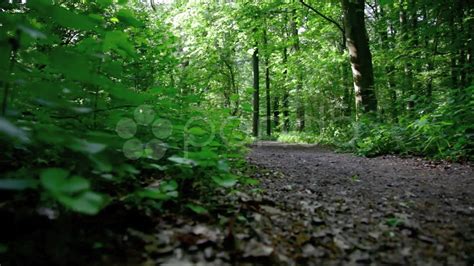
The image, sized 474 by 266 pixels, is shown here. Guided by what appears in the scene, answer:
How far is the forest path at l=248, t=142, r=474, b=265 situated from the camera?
1.74 meters

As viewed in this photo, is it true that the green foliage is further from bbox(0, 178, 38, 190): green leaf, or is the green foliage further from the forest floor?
the forest floor

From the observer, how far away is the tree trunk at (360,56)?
872 cm

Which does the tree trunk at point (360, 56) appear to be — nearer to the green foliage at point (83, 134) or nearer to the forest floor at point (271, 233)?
the forest floor at point (271, 233)

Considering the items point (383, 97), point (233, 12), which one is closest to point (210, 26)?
point (233, 12)

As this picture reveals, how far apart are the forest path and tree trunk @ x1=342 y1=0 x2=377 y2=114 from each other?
4916 millimetres

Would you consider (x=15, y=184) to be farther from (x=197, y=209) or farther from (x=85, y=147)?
(x=197, y=209)

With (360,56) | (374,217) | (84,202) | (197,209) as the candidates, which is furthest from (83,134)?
(360,56)

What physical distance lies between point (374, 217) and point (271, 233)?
89cm

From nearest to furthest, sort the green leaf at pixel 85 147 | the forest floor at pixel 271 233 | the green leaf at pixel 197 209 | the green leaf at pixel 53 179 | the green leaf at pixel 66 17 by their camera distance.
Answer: the green leaf at pixel 53 179
the green leaf at pixel 85 147
the forest floor at pixel 271 233
the green leaf at pixel 66 17
the green leaf at pixel 197 209

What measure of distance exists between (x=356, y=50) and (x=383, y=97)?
519 cm

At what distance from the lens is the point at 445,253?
175 centimetres

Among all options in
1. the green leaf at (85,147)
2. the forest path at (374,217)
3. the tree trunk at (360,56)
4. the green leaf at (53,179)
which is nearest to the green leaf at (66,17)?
the green leaf at (85,147)

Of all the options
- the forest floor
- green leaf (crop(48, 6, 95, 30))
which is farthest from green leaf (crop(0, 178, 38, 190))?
green leaf (crop(48, 6, 95, 30))

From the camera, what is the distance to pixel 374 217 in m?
2.32
